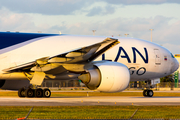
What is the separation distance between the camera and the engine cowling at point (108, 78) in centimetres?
1922

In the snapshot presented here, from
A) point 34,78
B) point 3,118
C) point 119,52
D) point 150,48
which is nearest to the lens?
point 3,118

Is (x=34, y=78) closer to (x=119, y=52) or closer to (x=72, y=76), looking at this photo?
(x=72, y=76)

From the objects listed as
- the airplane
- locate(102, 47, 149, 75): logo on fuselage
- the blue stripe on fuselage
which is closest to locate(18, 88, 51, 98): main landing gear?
the airplane

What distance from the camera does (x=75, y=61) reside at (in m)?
20.5

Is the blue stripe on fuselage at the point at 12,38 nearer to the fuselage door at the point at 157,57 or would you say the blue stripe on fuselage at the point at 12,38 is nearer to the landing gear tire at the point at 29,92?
the landing gear tire at the point at 29,92

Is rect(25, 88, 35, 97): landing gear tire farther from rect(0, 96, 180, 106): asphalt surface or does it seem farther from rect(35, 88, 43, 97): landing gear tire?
rect(0, 96, 180, 106): asphalt surface

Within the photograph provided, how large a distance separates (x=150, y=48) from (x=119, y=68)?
712cm

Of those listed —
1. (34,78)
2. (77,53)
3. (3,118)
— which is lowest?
(3,118)

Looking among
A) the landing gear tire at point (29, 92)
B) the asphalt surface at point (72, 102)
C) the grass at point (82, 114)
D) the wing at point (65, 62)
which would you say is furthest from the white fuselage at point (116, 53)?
the grass at point (82, 114)

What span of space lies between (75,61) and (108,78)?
265 centimetres

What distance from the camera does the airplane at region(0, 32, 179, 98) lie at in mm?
19297

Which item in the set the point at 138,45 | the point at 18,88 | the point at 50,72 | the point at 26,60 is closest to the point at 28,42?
the point at 26,60

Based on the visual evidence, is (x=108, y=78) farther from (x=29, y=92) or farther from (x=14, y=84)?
(x=14, y=84)

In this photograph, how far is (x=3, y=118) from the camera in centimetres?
1121
